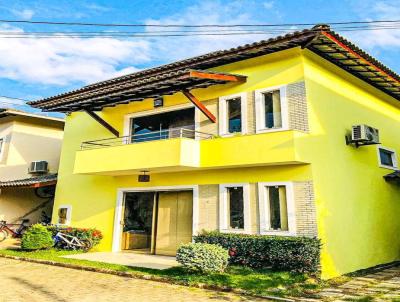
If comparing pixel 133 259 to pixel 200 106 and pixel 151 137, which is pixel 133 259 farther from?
pixel 200 106

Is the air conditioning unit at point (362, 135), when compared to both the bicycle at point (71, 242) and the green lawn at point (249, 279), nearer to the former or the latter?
the green lawn at point (249, 279)

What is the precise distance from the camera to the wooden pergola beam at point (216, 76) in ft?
33.1

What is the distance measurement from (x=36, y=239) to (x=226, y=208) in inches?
292

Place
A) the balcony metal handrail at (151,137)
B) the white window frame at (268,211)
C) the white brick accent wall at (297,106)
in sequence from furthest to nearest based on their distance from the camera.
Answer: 1. the balcony metal handrail at (151,137)
2. the white brick accent wall at (297,106)
3. the white window frame at (268,211)

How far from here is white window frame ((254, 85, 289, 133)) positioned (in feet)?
33.3

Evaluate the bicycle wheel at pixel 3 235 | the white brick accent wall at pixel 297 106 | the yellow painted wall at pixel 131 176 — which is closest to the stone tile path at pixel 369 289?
the yellow painted wall at pixel 131 176

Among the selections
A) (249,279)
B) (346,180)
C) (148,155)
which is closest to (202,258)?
(249,279)

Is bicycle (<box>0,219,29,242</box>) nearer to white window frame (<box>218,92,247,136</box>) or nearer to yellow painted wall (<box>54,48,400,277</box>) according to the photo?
yellow painted wall (<box>54,48,400,277</box>)

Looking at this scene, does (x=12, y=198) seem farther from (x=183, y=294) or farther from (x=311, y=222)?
(x=311, y=222)

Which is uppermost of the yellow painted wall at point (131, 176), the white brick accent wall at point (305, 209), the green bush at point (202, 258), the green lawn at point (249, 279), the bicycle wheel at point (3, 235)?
the yellow painted wall at point (131, 176)

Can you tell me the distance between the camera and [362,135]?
35.6 ft

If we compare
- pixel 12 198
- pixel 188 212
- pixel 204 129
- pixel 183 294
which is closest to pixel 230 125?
pixel 204 129

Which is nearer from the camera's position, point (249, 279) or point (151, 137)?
point (249, 279)

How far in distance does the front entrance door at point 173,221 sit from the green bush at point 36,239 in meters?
4.27
